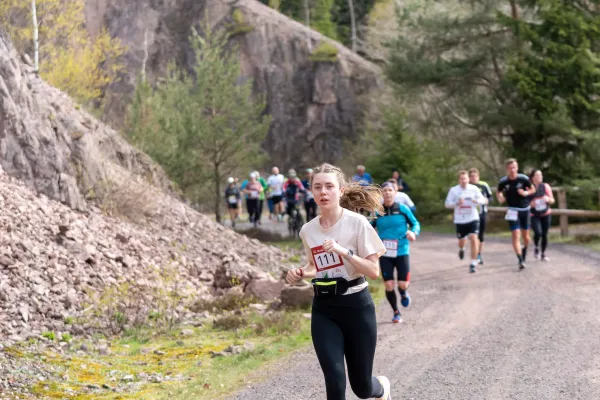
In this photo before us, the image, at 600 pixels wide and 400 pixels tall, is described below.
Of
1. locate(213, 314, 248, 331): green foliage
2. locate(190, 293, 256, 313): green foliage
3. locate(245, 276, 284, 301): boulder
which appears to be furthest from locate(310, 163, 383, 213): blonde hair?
locate(245, 276, 284, 301): boulder

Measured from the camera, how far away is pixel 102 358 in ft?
30.7

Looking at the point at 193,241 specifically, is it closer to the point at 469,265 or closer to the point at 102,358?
the point at 469,265

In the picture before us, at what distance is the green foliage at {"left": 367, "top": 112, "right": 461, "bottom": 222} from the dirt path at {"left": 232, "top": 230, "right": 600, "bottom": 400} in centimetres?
1569

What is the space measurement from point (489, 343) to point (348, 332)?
13.5 feet

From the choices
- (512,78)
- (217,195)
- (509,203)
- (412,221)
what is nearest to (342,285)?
(412,221)

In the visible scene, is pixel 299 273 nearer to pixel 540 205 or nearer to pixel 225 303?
pixel 225 303

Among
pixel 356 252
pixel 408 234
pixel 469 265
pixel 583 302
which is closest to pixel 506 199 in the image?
pixel 469 265

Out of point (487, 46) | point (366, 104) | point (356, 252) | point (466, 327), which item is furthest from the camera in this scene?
point (366, 104)

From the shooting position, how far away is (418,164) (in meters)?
31.0

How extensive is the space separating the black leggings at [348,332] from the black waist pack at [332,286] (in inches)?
1.9

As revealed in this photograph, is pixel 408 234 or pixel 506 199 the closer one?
pixel 408 234

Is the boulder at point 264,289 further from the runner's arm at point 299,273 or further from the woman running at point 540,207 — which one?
the runner's arm at point 299,273

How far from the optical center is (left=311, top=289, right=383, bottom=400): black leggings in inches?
213

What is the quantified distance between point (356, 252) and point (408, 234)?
529 centimetres
